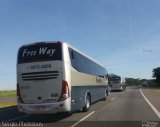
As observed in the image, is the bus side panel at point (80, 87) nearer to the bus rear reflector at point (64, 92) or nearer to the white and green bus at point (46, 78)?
the white and green bus at point (46, 78)

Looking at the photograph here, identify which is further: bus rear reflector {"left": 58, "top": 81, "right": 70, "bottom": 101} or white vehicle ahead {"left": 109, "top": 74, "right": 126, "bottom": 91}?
white vehicle ahead {"left": 109, "top": 74, "right": 126, "bottom": 91}

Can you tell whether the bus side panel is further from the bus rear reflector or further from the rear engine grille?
the rear engine grille

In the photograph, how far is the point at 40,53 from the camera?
57.3 ft

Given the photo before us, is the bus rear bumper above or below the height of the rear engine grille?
below

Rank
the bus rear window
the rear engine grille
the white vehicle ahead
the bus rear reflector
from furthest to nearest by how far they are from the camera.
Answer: the white vehicle ahead, the bus rear window, the rear engine grille, the bus rear reflector

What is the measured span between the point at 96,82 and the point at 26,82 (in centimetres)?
973

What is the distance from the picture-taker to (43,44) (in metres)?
17.6

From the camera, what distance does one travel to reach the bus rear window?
56.6 feet

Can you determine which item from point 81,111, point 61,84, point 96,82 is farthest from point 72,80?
point 96,82

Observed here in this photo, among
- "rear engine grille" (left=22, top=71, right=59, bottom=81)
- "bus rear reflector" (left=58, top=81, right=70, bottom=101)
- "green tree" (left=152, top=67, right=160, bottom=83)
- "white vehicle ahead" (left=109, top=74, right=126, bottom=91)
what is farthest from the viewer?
"green tree" (left=152, top=67, right=160, bottom=83)

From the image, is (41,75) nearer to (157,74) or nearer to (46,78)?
(46,78)

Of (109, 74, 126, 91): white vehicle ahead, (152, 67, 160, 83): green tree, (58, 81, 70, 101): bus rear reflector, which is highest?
(152, 67, 160, 83): green tree

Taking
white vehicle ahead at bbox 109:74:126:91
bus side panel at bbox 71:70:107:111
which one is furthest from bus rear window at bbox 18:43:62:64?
white vehicle ahead at bbox 109:74:126:91

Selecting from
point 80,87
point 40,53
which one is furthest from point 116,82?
point 40,53
